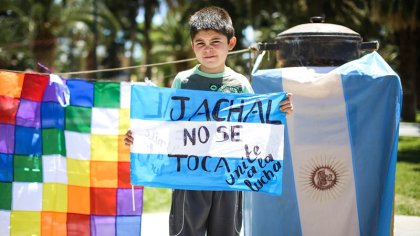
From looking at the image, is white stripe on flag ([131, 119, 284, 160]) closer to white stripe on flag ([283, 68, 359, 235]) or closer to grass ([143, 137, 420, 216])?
white stripe on flag ([283, 68, 359, 235])

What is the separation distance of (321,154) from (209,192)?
97cm

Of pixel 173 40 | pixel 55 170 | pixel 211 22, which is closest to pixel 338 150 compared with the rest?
pixel 211 22

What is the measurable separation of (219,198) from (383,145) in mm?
1245

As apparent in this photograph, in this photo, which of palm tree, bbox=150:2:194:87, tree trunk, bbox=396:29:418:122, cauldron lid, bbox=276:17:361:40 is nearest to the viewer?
cauldron lid, bbox=276:17:361:40

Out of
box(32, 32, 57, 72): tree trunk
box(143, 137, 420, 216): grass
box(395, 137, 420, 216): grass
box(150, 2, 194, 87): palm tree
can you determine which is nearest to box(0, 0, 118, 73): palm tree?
box(32, 32, 57, 72): tree trunk

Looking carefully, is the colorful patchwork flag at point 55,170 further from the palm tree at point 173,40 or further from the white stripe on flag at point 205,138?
the palm tree at point 173,40

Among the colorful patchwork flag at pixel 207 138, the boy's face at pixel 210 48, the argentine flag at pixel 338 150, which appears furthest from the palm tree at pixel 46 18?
the boy's face at pixel 210 48

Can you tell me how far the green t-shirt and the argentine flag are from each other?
57cm

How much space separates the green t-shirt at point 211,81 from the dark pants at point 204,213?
638 millimetres

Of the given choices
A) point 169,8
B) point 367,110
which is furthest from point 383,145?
point 169,8

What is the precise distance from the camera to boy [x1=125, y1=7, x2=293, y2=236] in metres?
3.25

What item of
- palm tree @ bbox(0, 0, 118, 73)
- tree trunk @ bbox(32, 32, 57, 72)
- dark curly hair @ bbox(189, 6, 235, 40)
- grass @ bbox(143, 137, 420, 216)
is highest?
palm tree @ bbox(0, 0, 118, 73)

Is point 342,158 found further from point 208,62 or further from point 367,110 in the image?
point 208,62

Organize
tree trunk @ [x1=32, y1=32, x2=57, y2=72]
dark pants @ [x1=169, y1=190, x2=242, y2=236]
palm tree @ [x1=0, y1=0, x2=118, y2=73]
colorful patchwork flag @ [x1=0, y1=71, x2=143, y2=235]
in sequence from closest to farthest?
dark pants @ [x1=169, y1=190, x2=242, y2=236]
colorful patchwork flag @ [x1=0, y1=71, x2=143, y2=235]
palm tree @ [x1=0, y1=0, x2=118, y2=73]
tree trunk @ [x1=32, y1=32, x2=57, y2=72]
